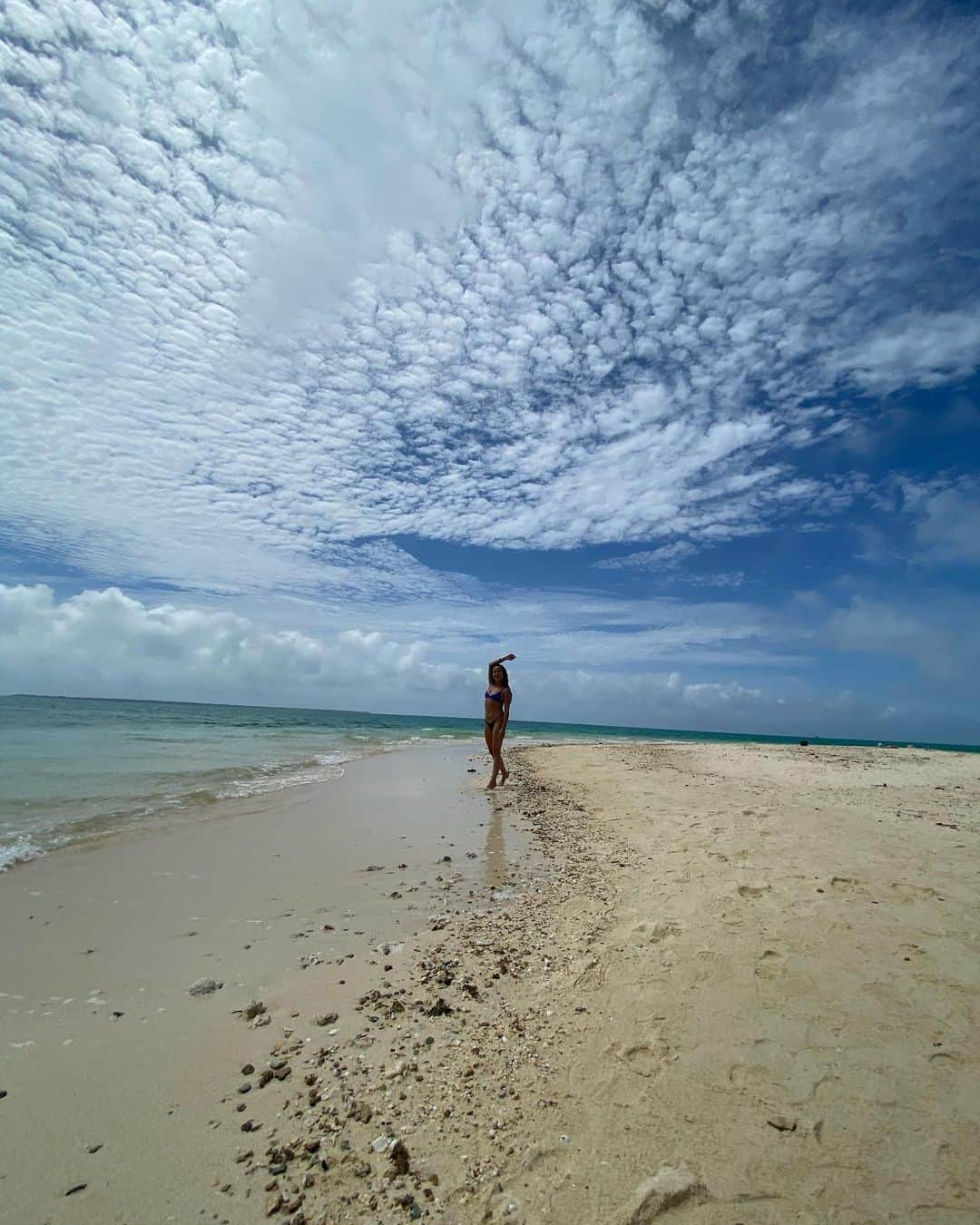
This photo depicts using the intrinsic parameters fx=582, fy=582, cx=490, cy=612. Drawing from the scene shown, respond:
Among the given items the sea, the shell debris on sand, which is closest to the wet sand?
the shell debris on sand

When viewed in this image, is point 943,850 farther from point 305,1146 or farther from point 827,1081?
point 305,1146

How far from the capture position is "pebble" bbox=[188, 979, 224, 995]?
168 inches

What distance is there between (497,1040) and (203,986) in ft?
7.61

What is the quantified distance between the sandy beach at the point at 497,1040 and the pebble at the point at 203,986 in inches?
2.3

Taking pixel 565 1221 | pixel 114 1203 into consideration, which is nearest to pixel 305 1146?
pixel 114 1203

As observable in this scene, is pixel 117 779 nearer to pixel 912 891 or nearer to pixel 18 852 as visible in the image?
pixel 18 852

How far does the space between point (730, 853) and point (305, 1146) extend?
6195mm

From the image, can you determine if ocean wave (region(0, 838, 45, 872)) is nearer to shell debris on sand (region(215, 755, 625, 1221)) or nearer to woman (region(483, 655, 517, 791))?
shell debris on sand (region(215, 755, 625, 1221))

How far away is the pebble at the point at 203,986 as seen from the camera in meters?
4.26

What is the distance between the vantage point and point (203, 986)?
4324mm

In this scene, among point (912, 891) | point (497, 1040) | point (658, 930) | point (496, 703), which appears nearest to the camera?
point (497, 1040)

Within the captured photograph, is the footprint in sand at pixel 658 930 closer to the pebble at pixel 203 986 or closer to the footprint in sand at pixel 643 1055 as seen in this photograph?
the footprint in sand at pixel 643 1055

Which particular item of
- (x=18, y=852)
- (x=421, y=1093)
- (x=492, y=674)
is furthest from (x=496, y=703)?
(x=421, y=1093)

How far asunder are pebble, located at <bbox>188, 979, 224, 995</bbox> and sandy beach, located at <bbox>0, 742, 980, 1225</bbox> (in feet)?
0.20
